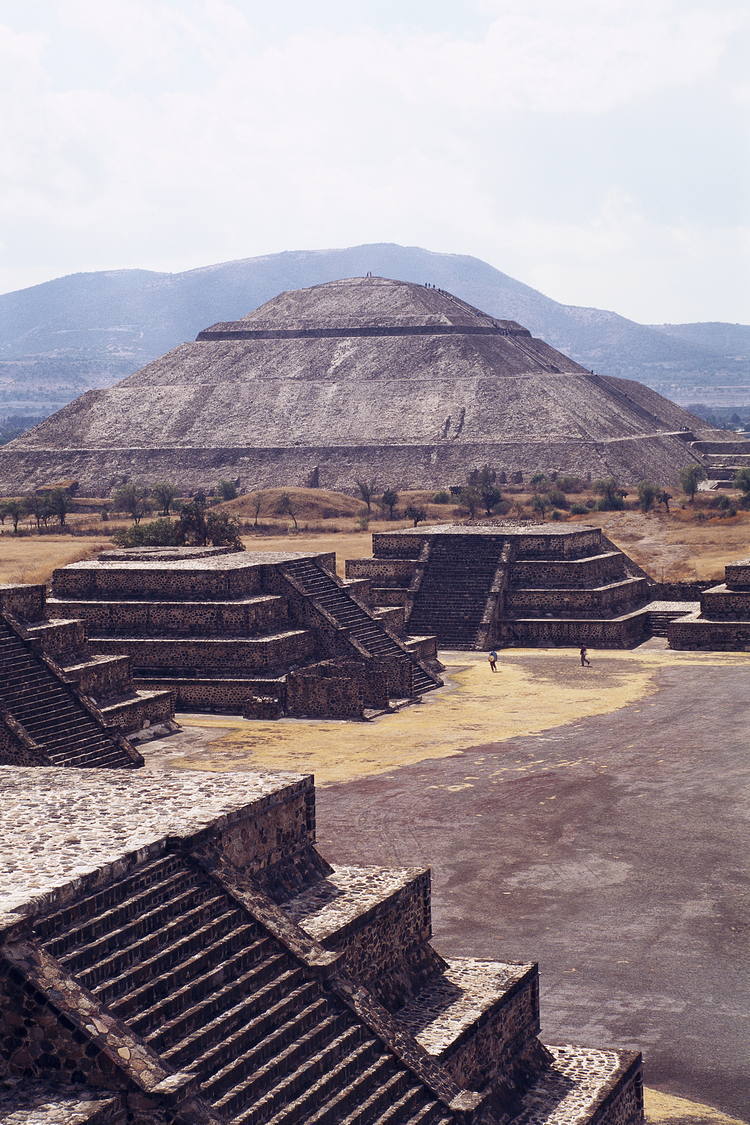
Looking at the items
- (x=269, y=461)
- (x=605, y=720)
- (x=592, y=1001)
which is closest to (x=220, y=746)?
(x=605, y=720)

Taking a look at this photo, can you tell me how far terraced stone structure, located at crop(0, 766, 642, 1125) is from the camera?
450 inches

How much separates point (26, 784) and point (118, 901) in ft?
13.5

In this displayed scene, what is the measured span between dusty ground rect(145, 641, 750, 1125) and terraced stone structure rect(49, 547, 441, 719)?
45.3 inches

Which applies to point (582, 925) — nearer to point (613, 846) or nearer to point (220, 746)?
point (613, 846)

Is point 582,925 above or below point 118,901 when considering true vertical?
below

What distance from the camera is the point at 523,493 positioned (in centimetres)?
10225

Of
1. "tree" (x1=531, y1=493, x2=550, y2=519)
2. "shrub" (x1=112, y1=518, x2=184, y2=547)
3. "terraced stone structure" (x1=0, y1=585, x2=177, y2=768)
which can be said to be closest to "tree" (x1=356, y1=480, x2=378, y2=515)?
"tree" (x1=531, y1=493, x2=550, y2=519)

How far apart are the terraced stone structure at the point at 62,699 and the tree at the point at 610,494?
181 feet

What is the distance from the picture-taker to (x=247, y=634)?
37.9 meters

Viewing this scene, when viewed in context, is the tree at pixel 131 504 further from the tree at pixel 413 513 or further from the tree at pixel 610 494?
the tree at pixel 610 494

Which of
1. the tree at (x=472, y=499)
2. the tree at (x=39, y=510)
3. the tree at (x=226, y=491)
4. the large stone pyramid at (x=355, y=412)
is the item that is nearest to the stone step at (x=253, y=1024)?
the tree at (x=472, y=499)

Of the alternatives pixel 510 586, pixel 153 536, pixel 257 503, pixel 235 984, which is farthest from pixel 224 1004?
pixel 257 503

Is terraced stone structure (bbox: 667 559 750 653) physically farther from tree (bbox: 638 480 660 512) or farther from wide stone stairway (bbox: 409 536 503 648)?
tree (bbox: 638 480 660 512)

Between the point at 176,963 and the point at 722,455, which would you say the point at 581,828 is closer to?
the point at 176,963
